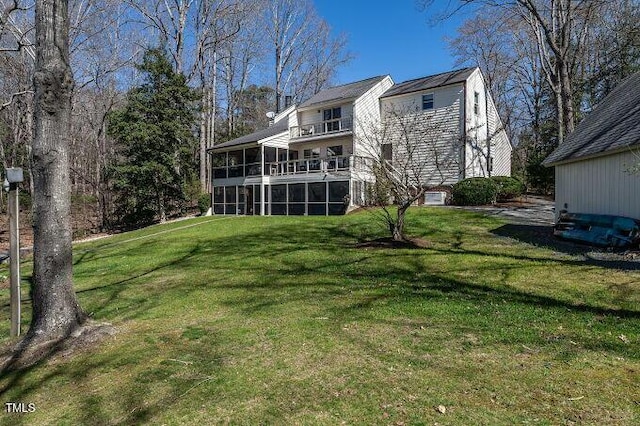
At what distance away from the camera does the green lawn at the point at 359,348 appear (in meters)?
3.29

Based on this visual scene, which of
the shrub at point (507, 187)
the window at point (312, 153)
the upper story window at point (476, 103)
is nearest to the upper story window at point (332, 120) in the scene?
the window at point (312, 153)

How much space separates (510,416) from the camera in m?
3.04

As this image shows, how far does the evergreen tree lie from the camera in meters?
24.7

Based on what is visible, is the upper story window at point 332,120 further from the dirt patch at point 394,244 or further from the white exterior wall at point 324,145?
the dirt patch at point 394,244

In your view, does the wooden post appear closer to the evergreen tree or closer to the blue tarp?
the blue tarp

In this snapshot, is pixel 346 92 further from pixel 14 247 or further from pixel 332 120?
pixel 14 247

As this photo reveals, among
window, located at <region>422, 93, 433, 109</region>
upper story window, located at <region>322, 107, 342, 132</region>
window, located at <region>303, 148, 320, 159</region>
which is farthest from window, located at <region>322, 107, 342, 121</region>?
window, located at <region>422, 93, 433, 109</region>

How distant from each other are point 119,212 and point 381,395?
27.8 metres

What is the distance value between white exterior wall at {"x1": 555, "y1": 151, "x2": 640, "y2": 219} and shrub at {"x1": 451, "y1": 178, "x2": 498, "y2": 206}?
6.33m

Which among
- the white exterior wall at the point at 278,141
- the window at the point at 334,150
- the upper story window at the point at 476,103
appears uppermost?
the upper story window at the point at 476,103

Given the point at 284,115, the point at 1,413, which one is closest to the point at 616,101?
the point at 1,413

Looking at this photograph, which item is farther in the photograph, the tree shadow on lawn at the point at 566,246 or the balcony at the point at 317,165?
the balcony at the point at 317,165

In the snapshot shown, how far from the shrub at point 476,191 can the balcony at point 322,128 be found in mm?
8143

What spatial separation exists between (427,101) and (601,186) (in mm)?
14518
